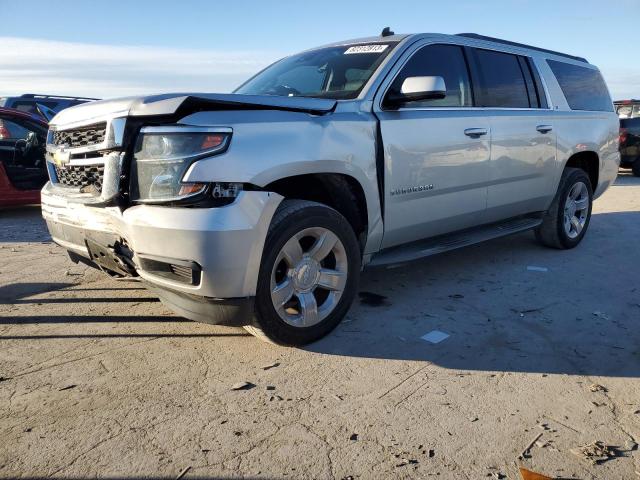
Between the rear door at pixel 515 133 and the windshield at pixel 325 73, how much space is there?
1.04m

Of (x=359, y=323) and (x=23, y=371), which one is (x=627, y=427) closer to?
(x=359, y=323)

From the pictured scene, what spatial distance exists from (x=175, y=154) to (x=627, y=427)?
8.01ft

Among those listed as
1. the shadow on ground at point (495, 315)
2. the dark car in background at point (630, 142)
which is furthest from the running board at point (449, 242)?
the dark car in background at point (630, 142)

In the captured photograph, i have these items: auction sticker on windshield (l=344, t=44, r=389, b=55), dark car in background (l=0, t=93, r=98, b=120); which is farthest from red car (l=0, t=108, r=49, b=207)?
auction sticker on windshield (l=344, t=44, r=389, b=55)

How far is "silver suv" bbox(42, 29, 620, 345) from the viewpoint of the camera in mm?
2789

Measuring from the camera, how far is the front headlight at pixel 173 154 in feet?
9.02

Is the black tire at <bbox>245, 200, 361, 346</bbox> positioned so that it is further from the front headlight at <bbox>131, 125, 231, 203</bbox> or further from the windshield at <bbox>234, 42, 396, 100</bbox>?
the windshield at <bbox>234, 42, 396, 100</bbox>

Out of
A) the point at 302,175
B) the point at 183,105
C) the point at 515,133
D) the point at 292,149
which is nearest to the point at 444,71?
the point at 515,133

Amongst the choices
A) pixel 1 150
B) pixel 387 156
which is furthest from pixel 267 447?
pixel 1 150

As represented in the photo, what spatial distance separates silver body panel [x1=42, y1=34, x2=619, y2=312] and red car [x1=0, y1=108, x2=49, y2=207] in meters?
4.59

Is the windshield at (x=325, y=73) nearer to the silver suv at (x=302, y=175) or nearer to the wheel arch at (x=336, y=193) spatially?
the silver suv at (x=302, y=175)

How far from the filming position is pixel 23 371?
301 centimetres

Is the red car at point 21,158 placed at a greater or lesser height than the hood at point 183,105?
lesser

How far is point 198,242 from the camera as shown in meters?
2.72
